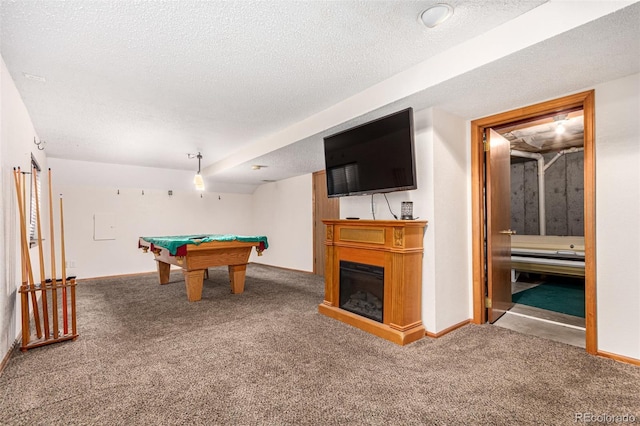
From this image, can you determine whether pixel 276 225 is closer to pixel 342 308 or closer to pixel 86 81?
pixel 342 308

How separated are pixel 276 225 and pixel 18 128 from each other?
5.00 m

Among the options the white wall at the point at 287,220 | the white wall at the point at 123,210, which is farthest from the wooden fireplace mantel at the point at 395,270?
the white wall at the point at 123,210

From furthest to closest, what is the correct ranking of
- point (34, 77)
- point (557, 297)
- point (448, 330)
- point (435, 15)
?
point (557, 297) < point (448, 330) < point (34, 77) < point (435, 15)

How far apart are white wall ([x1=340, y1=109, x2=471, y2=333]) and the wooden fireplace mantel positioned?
0.11 metres

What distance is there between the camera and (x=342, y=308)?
3217mm

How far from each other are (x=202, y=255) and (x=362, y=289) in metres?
2.18

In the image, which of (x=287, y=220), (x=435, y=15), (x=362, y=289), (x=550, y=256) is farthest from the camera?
(x=287, y=220)

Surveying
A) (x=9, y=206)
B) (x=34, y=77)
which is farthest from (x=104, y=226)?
(x=34, y=77)

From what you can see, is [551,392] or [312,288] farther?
[312,288]

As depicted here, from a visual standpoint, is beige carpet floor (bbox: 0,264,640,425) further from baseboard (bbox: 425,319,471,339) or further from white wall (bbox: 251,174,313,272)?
white wall (bbox: 251,174,313,272)

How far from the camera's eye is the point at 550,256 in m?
4.69

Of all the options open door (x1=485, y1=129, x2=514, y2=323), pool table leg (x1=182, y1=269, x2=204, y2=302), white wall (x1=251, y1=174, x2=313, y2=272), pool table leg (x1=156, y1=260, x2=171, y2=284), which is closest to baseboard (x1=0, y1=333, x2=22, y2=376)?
pool table leg (x1=182, y1=269, x2=204, y2=302)

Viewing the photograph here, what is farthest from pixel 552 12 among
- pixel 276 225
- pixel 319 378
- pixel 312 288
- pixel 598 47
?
pixel 276 225

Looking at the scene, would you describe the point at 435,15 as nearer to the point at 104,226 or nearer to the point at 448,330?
the point at 448,330
